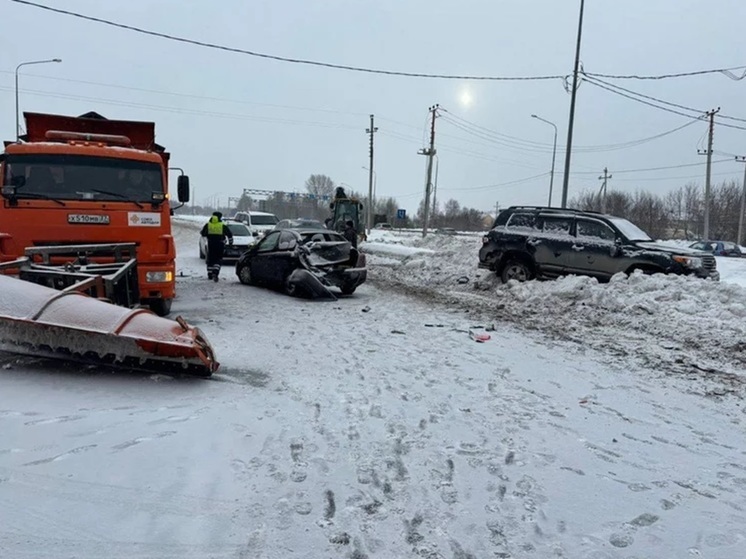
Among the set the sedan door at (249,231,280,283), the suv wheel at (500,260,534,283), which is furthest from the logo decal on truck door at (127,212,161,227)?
the suv wheel at (500,260,534,283)

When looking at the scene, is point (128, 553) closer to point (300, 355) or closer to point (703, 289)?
point (300, 355)

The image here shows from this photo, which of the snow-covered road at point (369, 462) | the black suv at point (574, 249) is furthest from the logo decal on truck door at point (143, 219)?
the black suv at point (574, 249)

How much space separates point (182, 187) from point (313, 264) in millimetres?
3274

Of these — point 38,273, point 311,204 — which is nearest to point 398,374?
point 38,273

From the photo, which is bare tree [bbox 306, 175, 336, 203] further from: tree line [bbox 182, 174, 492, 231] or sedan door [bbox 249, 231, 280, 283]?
sedan door [bbox 249, 231, 280, 283]

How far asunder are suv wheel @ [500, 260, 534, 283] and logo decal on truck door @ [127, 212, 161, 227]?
28.6 feet

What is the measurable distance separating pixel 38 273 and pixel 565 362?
6555mm

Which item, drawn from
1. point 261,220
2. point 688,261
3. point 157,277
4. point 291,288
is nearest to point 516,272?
point 688,261

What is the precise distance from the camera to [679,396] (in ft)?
18.4

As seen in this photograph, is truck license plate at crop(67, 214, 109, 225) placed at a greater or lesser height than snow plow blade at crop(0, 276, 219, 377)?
greater

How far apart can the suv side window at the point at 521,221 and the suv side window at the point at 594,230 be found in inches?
47.8

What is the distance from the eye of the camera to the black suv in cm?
1132

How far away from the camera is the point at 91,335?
4.71m

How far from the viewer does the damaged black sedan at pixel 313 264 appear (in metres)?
11.7
